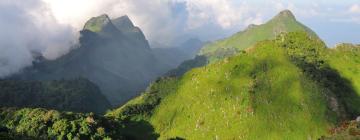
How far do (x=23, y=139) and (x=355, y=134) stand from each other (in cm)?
12403

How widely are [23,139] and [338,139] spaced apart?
380 ft

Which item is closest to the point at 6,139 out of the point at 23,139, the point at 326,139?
the point at 23,139

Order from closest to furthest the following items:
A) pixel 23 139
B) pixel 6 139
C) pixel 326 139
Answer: pixel 6 139, pixel 326 139, pixel 23 139

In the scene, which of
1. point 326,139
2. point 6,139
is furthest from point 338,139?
point 6,139

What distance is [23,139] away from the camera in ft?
639

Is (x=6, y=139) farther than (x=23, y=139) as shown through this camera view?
No

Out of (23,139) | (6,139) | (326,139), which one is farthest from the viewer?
(23,139)

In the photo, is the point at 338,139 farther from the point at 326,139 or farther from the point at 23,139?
the point at 23,139

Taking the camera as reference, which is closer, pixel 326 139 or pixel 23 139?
pixel 326 139

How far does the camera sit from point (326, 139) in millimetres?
179375

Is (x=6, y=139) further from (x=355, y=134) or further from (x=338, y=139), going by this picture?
(x=355, y=134)

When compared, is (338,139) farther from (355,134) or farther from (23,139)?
(23,139)

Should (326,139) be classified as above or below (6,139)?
below

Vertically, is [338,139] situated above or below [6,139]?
below
